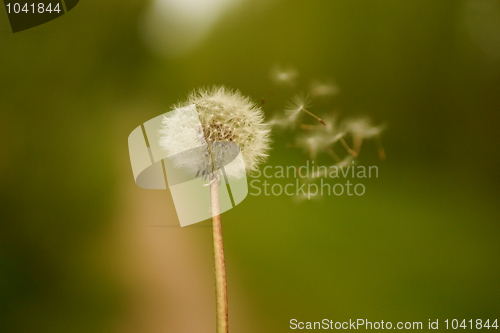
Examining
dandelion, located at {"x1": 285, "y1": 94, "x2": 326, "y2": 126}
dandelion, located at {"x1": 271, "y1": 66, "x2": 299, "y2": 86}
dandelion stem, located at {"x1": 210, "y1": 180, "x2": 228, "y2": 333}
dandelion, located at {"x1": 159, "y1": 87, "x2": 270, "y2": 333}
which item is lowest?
dandelion stem, located at {"x1": 210, "y1": 180, "x2": 228, "y2": 333}

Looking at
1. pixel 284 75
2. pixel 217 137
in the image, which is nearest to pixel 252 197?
pixel 217 137

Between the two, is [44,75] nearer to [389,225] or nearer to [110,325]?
[110,325]

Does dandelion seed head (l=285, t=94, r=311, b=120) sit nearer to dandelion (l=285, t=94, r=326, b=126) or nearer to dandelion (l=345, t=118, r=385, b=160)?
dandelion (l=285, t=94, r=326, b=126)

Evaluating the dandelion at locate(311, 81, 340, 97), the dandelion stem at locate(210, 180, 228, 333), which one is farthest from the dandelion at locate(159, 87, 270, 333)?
A: the dandelion at locate(311, 81, 340, 97)

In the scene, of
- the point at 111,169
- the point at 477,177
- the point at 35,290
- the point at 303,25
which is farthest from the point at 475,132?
the point at 35,290

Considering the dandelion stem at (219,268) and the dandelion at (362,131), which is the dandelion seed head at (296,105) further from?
the dandelion stem at (219,268)

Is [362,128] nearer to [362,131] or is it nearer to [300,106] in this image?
[362,131]

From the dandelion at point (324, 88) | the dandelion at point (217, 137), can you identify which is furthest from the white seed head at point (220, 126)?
the dandelion at point (324, 88)
